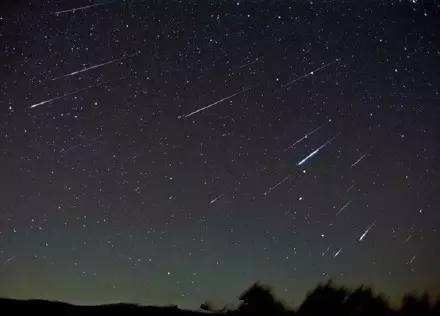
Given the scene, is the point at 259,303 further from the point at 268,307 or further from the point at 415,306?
the point at 415,306

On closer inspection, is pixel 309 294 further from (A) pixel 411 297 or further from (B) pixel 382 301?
(A) pixel 411 297

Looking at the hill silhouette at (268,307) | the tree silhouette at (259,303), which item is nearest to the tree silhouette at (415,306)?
the hill silhouette at (268,307)

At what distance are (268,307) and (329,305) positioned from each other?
1.47 metres

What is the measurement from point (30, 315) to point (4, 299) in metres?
1.23

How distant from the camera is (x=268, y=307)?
1256 centimetres

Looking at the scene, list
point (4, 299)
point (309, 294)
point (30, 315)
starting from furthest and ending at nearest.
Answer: point (309, 294), point (4, 299), point (30, 315)

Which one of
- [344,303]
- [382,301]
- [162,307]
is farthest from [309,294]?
[162,307]

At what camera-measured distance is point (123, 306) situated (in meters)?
12.4

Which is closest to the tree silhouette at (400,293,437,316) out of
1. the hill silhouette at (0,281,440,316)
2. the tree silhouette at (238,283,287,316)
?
the hill silhouette at (0,281,440,316)

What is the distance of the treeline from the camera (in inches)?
492

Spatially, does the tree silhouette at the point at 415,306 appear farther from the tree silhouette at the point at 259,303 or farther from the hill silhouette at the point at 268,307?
the tree silhouette at the point at 259,303

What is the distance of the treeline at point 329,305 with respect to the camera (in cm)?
1250

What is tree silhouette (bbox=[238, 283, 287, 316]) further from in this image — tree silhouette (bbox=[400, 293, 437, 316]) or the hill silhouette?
tree silhouette (bbox=[400, 293, 437, 316])

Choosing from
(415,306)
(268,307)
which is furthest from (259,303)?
(415,306)
